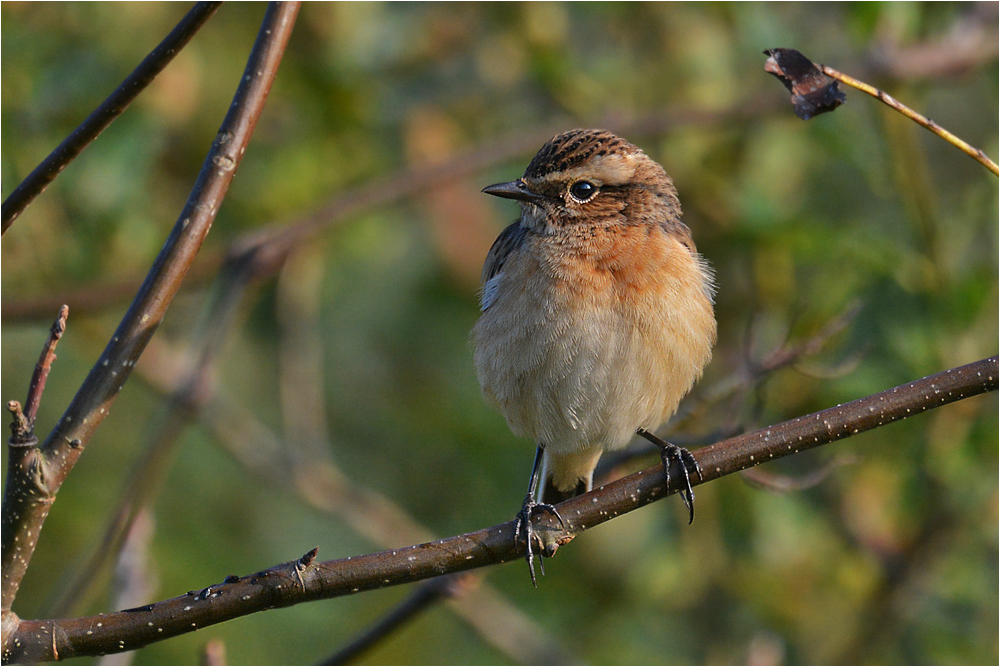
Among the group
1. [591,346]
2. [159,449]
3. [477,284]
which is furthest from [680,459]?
[477,284]

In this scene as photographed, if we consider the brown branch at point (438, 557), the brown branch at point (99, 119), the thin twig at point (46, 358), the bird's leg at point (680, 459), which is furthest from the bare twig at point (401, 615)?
the brown branch at point (99, 119)

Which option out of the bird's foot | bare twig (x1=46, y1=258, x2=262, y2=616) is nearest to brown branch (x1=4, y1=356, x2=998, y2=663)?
the bird's foot

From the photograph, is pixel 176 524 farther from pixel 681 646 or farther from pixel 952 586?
pixel 952 586

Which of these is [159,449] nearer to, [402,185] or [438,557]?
[438,557]

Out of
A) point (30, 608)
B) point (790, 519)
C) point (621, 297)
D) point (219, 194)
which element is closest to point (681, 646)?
point (790, 519)

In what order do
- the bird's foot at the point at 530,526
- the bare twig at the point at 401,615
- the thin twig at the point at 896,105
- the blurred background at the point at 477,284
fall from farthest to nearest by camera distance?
the blurred background at the point at 477,284
the bare twig at the point at 401,615
the bird's foot at the point at 530,526
the thin twig at the point at 896,105

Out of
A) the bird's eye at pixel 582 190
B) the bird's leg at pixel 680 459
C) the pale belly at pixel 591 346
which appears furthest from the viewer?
the bird's eye at pixel 582 190

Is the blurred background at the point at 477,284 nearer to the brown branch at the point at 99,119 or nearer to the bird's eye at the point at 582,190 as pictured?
the bird's eye at the point at 582,190
